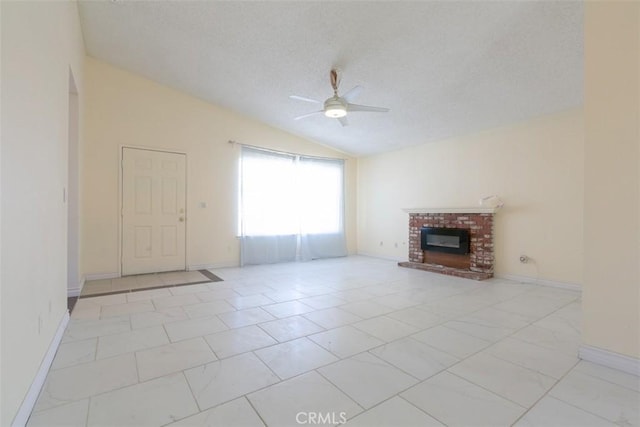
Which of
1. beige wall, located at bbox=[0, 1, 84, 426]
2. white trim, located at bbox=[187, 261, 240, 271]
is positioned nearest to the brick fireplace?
white trim, located at bbox=[187, 261, 240, 271]

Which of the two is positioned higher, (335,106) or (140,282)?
(335,106)

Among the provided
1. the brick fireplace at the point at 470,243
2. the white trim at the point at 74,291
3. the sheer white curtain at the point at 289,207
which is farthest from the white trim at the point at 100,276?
the brick fireplace at the point at 470,243

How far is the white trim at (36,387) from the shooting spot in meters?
1.43

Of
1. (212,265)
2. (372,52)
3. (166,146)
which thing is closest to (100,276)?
(212,265)

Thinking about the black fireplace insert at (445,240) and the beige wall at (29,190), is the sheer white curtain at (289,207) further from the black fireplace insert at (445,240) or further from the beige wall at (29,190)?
the beige wall at (29,190)

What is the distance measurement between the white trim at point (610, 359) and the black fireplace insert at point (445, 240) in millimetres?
3156

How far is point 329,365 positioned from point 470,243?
13.5 ft

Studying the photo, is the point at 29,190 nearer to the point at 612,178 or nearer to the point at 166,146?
the point at 612,178

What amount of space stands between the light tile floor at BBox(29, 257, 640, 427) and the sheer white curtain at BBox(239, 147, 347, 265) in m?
2.55

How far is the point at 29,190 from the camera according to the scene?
1.64 m

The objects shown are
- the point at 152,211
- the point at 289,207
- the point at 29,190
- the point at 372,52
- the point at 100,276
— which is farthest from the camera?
the point at 289,207

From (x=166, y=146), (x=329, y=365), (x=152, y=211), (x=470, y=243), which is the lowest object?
(x=329, y=365)

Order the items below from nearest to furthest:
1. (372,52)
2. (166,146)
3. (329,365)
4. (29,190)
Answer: (29,190) → (329,365) → (372,52) → (166,146)

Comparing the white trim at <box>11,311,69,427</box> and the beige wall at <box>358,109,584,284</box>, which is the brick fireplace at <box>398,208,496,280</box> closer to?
the beige wall at <box>358,109,584,284</box>
